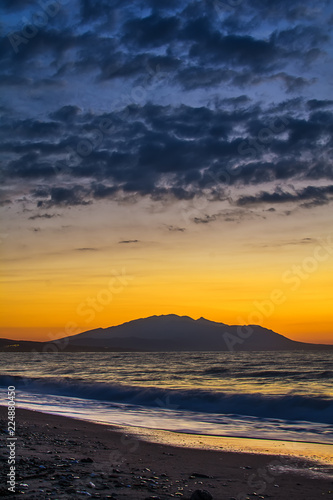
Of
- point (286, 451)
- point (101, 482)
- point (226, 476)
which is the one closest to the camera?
point (101, 482)

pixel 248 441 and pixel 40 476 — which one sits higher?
pixel 40 476

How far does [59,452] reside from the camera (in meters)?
9.57

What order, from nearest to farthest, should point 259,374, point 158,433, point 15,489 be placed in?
1. point 15,489
2. point 158,433
3. point 259,374

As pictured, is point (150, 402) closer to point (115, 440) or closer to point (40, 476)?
point (115, 440)

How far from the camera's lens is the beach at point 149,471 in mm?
6570

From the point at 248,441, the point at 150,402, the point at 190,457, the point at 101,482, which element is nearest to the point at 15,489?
the point at 101,482

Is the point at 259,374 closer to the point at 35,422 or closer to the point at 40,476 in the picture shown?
the point at 35,422

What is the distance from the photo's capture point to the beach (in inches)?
259

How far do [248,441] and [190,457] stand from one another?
11.6 ft

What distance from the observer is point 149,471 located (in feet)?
27.1

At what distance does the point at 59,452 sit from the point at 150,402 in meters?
17.6

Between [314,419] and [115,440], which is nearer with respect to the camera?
[115,440]

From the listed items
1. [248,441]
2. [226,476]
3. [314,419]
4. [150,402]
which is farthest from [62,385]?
[226,476]

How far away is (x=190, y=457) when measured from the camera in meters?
9.96
